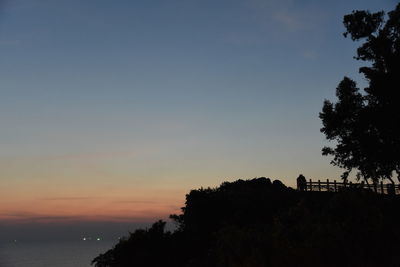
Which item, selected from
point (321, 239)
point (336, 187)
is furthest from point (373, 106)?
point (321, 239)

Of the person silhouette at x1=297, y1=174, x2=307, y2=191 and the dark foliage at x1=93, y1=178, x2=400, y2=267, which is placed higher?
the person silhouette at x1=297, y1=174, x2=307, y2=191

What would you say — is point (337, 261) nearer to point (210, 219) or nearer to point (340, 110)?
point (210, 219)

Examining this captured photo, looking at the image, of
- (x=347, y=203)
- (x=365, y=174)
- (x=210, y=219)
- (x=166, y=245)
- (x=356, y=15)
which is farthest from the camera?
(x=365, y=174)

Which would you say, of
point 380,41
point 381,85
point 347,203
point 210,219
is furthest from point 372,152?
point 347,203

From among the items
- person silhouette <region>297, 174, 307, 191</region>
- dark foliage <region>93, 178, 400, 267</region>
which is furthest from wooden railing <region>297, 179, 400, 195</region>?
dark foliage <region>93, 178, 400, 267</region>

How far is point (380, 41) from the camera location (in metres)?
35.3

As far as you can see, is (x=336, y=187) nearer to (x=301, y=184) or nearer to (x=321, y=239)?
(x=301, y=184)

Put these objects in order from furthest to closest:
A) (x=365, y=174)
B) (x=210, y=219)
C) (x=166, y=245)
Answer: (x=365, y=174), (x=210, y=219), (x=166, y=245)

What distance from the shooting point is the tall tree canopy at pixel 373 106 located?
34438 mm

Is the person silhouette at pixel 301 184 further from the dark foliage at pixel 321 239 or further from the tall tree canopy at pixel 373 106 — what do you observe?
the dark foliage at pixel 321 239

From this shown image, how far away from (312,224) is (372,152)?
78.1ft

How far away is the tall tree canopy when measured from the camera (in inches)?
1356

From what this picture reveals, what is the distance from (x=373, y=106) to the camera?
37.1 m

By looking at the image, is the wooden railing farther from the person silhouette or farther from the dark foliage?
the dark foliage
